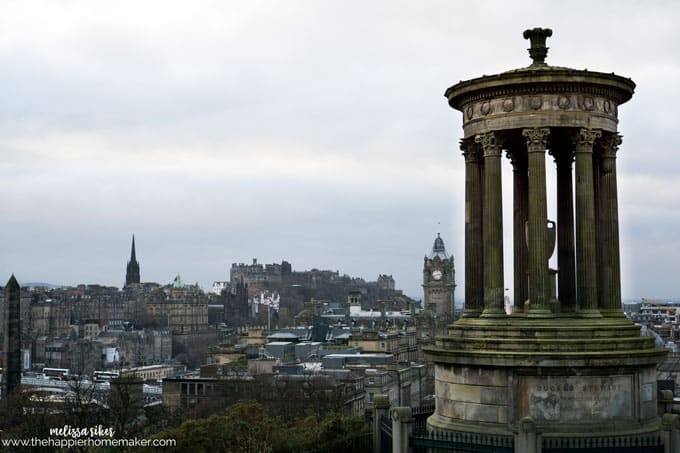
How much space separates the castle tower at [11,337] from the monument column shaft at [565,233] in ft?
303

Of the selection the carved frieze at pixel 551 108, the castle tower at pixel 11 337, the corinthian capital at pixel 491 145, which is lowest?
the castle tower at pixel 11 337

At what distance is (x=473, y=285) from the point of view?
2472 centimetres

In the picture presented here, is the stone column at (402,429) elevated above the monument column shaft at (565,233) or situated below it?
below

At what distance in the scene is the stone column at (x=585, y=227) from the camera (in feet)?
75.9

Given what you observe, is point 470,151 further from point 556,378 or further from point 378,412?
point 378,412

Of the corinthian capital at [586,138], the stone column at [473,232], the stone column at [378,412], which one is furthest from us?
the stone column at [378,412]

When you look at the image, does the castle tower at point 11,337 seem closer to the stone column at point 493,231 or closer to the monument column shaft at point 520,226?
the monument column shaft at point 520,226

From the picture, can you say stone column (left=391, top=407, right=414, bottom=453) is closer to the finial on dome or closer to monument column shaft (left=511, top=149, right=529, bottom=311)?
monument column shaft (left=511, top=149, right=529, bottom=311)

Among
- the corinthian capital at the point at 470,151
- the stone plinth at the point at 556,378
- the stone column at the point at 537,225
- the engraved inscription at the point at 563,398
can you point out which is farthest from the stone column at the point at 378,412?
the corinthian capital at the point at 470,151

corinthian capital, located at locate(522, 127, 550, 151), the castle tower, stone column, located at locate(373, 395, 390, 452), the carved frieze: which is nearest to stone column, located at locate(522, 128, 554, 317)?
corinthian capital, located at locate(522, 127, 550, 151)

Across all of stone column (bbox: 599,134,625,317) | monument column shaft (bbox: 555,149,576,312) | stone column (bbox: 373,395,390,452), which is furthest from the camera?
stone column (bbox: 373,395,390,452)

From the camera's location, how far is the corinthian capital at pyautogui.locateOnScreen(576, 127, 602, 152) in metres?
23.2

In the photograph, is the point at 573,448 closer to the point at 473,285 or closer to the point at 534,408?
the point at 534,408

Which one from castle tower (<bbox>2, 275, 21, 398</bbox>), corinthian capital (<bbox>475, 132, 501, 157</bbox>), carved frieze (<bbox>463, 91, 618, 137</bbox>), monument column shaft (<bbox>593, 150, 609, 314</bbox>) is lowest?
castle tower (<bbox>2, 275, 21, 398</bbox>)
